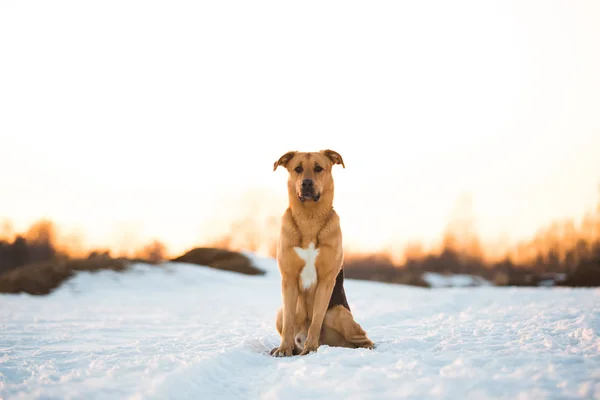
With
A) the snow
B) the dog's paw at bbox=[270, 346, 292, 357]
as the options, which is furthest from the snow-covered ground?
the snow

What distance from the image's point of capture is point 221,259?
76.0ft

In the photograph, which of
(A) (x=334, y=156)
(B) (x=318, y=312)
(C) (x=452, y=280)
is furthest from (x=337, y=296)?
(C) (x=452, y=280)

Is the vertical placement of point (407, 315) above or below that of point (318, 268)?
below

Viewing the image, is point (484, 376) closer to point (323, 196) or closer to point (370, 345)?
point (370, 345)

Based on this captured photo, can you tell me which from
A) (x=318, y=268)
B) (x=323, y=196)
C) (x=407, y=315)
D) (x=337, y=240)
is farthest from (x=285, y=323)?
(x=407, y=315)

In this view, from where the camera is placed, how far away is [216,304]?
39.6ft

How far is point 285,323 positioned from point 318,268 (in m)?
0.67

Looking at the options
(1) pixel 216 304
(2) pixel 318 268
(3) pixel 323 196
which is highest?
(3) pixel 323 196

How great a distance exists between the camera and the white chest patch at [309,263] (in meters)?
4.72

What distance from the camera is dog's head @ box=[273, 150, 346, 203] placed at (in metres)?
4.74

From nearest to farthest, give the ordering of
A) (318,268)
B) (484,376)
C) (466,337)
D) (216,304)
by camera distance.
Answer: (484,376), (318,268), (466,337), (216,304)

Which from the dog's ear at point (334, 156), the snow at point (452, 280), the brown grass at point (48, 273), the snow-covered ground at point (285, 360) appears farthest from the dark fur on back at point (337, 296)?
the snow at point (452, 280)

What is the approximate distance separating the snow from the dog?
20.4 metres

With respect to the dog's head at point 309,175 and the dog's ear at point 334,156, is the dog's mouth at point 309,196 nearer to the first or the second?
the dog's head at point 309,175
